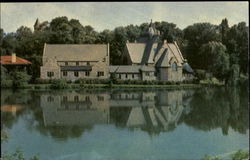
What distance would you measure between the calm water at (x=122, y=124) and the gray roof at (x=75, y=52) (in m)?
0.26

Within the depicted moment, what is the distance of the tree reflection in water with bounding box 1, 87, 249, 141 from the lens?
334 cm

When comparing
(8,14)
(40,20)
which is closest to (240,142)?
(40,20)

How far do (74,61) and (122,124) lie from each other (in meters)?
0.62

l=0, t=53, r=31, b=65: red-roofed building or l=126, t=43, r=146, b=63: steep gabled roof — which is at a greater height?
l=126, t=43, r=146, b=63: steep gabled roof

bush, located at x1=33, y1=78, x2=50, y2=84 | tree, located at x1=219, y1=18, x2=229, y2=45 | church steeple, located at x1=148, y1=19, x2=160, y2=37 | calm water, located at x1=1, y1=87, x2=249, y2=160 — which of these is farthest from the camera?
tree, located at x1=219, y1=18, x2=229, y2=45

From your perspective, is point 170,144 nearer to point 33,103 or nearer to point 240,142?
point 240,142

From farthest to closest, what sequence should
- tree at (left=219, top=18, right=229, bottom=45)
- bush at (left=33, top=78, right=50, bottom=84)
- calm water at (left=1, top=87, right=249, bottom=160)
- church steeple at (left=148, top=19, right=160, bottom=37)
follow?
tree at (left=219, top=18, right=229, bottom=45), church steeple at (left=148, top=19, right=160, bottom=37), bush at (left=33, top=78, right=50, bottom=84), calm water at (left=1, top=87, right=249, bottom=160)

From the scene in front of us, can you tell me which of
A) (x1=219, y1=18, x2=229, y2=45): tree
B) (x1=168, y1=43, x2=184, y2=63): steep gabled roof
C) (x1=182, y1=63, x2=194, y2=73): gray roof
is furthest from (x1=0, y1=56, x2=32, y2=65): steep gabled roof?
(x1=219, y1=18, x2=229, y2=45): tree

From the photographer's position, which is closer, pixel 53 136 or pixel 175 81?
pixel 53 136

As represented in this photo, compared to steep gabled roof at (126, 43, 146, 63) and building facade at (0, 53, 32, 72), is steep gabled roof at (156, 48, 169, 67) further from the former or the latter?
building facade at (0, 53, 32, 72)

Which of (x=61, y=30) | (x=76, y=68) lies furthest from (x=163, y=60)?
(x=61, y=30)

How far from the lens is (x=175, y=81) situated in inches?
146

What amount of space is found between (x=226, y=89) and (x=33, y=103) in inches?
65.7

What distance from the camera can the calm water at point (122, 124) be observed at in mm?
3275
